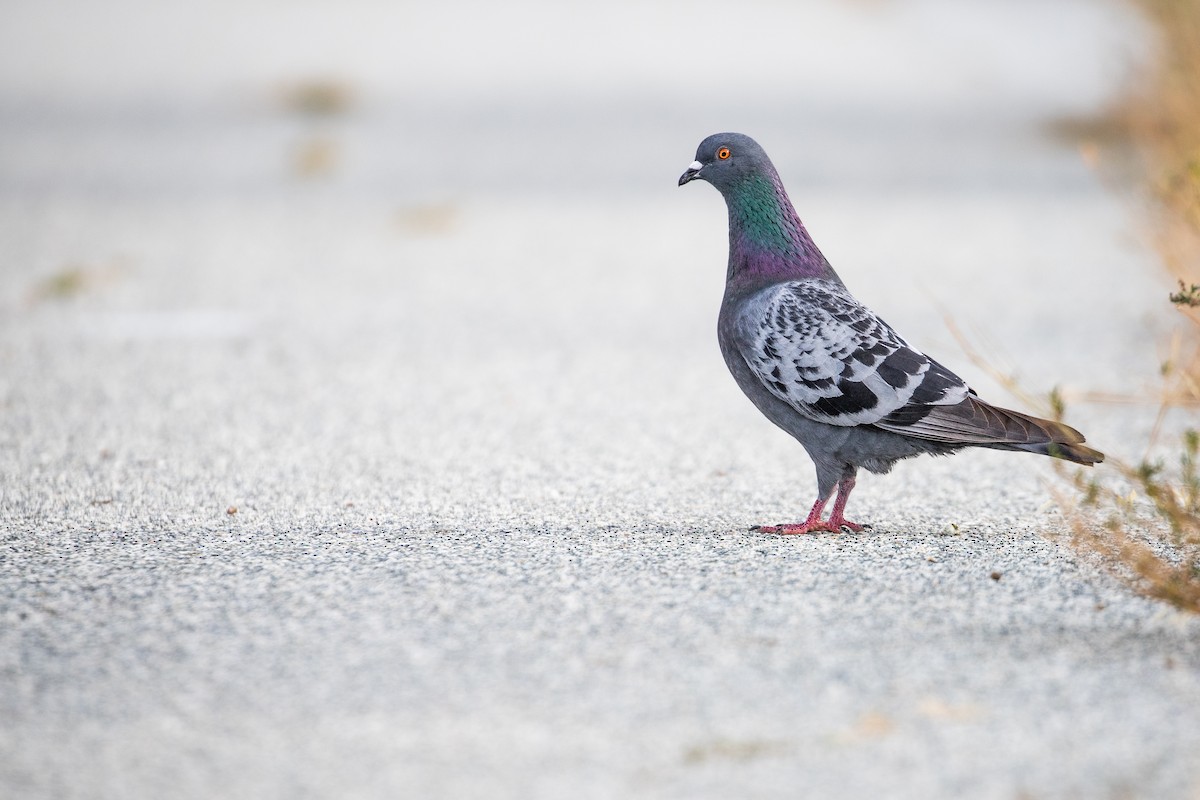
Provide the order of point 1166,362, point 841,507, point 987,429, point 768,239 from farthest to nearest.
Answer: point 768,239 → point 841,507 → point 987,429 → point 1166,362

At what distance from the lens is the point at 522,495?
429cm

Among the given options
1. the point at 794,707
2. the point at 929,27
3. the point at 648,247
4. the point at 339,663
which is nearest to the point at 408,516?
the point at 339,663

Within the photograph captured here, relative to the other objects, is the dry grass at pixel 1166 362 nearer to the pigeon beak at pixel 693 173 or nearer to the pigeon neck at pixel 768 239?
the pigeon neck at pixel 768 239

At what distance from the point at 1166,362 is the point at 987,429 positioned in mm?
469

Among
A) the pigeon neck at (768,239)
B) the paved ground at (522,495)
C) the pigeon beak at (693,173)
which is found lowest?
the paved ground at (522,495)

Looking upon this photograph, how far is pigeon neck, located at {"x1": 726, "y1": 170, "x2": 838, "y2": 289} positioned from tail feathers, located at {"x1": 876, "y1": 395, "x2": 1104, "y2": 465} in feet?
2.04

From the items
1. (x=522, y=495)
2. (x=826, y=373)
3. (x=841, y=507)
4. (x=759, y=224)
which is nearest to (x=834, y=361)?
(x=826, y=373)

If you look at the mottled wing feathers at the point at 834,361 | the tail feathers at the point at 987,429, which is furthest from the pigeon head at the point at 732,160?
the tail feathers at the point at 987,429

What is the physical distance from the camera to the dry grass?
10.1 ft

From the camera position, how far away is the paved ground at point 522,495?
8.28ft

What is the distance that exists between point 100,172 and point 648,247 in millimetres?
5317

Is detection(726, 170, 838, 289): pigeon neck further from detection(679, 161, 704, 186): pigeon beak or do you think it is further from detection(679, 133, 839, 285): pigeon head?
detection(679, 161, 704, 186): pigeon beak

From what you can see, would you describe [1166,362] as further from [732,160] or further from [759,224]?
[732,160]

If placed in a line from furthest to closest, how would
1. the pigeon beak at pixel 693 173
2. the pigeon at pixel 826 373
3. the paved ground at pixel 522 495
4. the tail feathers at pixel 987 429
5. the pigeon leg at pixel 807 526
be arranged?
1. the pigeon beak at pixel 693 173
2. the pigeon leg at pixel 807 526
3. the pigeon at pixel 826 373
4. the tail feathers at pixel 987 429
5. the paved ground at pixel 522 495
